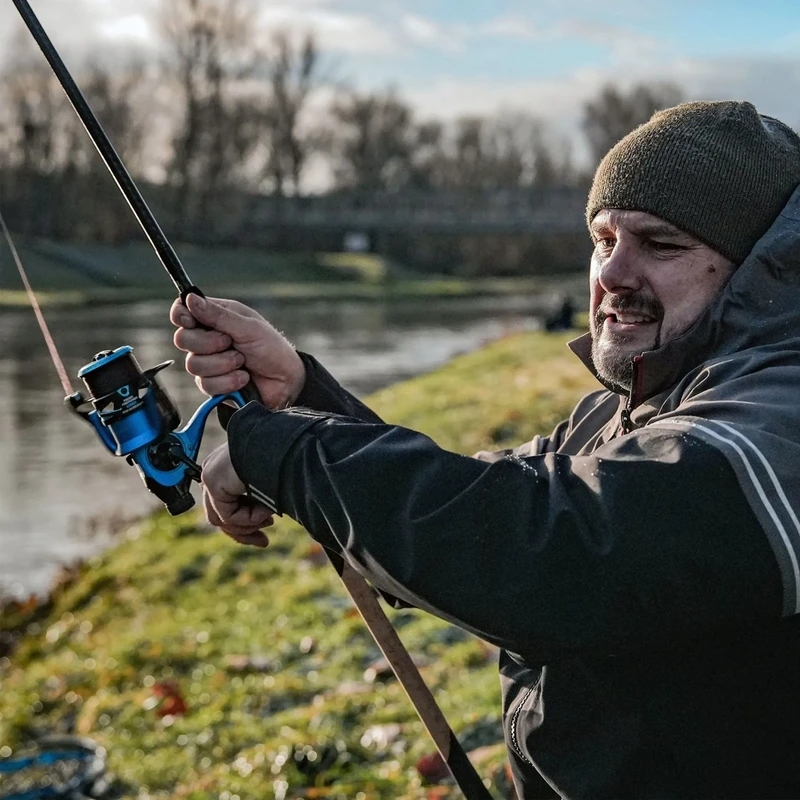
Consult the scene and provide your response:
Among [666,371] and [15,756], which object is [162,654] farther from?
[666,371]

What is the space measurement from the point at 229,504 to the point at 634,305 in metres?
0.88

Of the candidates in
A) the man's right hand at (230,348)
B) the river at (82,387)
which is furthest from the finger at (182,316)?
the river at (82,387)

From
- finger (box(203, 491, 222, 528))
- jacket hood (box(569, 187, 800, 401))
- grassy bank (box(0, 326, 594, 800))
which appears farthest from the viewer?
grassy bank (box(0, 326, 594, 800))

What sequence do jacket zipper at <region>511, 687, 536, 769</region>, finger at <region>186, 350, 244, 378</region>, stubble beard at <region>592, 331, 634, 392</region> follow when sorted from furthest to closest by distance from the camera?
finger at <region>186, 350, 244, 378</region>, stubble beard at <region>592, 331, 634, 392</region>, jacket zipper at <region>511, 687, 536, 769</region>

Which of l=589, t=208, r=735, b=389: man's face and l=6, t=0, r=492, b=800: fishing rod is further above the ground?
l=589, t=208, r=735, b=389: man's face

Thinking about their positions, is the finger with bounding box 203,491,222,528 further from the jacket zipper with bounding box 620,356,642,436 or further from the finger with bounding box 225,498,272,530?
the jacket zipper with bounding box 620,356,642,436

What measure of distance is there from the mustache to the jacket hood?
0.32 ft

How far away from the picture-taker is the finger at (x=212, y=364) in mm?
2443

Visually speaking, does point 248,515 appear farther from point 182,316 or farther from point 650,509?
point 650,509

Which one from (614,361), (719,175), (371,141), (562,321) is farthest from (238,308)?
(371,141)

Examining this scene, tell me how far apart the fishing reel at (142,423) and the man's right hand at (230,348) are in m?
0.07

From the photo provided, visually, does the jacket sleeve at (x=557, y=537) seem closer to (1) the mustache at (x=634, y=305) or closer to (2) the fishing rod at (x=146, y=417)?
(1) the mustache at (x=634, y=305)

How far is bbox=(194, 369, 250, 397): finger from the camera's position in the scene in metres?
2.45

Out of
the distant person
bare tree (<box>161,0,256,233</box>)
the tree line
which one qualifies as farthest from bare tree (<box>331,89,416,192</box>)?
→ the distant person
